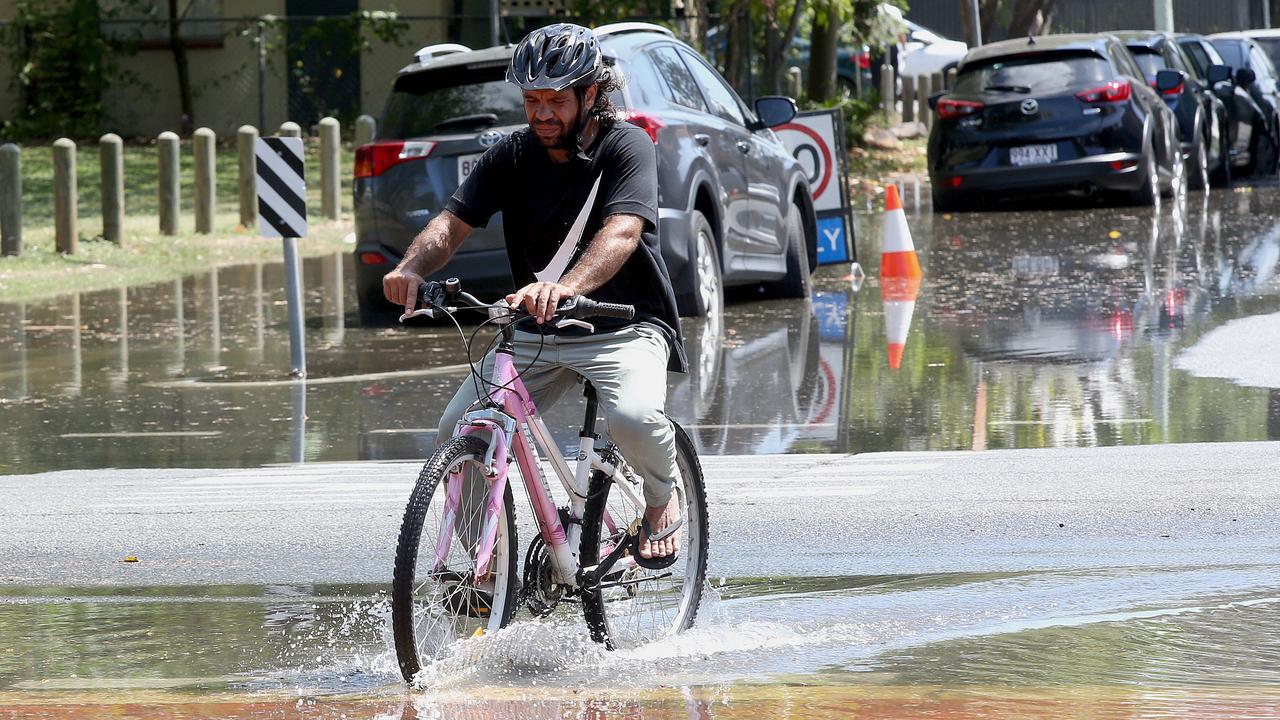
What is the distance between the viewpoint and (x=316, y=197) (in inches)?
985

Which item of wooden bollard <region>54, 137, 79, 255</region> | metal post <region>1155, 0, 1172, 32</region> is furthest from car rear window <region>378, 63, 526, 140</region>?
metal post <region>1155, 0, 1172, 32</region>

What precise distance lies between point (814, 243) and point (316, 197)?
11363 mm

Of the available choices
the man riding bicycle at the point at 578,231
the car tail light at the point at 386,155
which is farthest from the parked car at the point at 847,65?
the man riding bicycle at the point at 578,231

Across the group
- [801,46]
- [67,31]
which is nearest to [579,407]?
[67,31]

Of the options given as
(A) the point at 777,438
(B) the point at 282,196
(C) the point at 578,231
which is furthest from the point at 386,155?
(C) the point at 578,231

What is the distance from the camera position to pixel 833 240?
16.1 meters

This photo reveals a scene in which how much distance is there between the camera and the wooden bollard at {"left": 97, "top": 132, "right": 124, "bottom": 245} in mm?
18750

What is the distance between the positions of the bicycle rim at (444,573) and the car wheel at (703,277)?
7.06 meters

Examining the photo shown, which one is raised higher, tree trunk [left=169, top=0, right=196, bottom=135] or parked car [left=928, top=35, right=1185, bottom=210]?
tree trunk [left=169, top=0, right=196, bottom=135]

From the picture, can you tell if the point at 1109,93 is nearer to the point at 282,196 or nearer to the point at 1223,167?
the point at 1223,167

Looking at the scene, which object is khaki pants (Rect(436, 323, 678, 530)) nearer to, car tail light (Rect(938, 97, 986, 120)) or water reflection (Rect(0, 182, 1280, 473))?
water reflection (Rect(0, 182, 1280, 473))

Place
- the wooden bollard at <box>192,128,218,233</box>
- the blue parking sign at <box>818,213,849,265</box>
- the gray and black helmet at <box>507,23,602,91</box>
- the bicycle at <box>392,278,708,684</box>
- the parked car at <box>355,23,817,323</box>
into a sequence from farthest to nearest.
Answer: the wooden bollard at <box>192,128,218,233</box> → the blue parking sign at <box>818,213,849,265</box> → the parked car at <box>355,23,817,323</box> → the gray and black helmet at <box>507,23,602,91</box> → the bicycle at <box>392,278,708,684</box>

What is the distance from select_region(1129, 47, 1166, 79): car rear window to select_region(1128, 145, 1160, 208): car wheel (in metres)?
2.92

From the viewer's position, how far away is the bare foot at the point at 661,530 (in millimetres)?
5453
